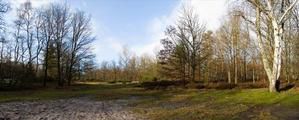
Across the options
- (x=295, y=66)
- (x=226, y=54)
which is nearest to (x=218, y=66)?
(x=226, y=54)

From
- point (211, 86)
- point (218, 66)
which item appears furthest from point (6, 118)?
point (218, 66)

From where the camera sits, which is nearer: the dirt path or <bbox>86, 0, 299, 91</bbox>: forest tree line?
the dirt path

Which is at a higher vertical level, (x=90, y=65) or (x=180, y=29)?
(x=180, y=29)

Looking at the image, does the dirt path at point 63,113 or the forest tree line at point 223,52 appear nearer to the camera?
the dirt path at point 63,113

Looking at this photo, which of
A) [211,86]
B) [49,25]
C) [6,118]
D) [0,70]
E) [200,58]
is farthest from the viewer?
[49,25]

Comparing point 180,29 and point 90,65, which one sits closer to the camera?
point 180,29

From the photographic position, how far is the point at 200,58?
5334 centimetres

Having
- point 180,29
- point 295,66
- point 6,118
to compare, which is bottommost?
point 6,118

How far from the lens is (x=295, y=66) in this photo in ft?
151

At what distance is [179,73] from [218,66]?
14804 mm

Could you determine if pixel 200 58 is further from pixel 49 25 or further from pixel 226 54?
pixel 49 25

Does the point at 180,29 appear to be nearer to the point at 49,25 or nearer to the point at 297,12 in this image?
the point at 297,12

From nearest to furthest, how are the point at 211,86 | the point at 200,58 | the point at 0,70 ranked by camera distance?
the point at 211,86 < the point at 0,70 < the point at 200,58

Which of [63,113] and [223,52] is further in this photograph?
[223,52]
